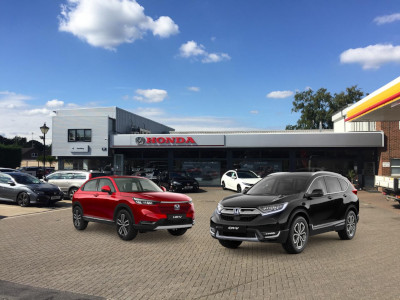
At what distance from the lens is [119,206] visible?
30.0ft

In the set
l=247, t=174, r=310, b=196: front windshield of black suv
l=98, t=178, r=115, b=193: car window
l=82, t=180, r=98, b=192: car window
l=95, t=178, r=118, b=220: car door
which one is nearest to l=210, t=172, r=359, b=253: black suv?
l=247, t=174, r=310, b=196: front windshield of black suv

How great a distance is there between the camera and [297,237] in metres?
7.52

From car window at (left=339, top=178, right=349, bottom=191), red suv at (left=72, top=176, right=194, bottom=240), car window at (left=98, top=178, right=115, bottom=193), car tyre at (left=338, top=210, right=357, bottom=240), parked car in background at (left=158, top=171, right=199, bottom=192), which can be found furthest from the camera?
parked car in background at (left=158, top=171, right=199, bottom=192)

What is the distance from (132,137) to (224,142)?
8.02 m

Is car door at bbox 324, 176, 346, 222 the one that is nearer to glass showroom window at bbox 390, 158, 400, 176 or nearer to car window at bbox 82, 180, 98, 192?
car window at bbox 82, 180, 98, 192

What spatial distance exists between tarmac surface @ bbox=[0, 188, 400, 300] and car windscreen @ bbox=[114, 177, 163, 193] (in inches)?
48.1

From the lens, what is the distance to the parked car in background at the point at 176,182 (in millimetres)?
24484

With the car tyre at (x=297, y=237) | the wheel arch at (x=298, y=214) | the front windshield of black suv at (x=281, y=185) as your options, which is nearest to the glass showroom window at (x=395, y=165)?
the front windshield of black suv at (x=281, y=185)

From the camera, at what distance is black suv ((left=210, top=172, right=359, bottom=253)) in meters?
7.17

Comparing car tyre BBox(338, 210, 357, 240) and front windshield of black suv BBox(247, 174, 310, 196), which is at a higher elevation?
Answer: front windshield of black suv BBox(247, 174, 310, 196)

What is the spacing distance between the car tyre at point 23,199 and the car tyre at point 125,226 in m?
8.89

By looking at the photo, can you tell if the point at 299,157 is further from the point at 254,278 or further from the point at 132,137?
the point at 254,278

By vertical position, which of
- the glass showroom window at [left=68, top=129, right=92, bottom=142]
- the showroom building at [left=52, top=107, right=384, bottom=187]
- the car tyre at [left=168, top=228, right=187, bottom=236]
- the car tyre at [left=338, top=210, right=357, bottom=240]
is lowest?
the car tyre at [left=168, top=228, right=187, bottom=236]

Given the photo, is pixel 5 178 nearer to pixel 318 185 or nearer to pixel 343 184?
pixel 318 185
